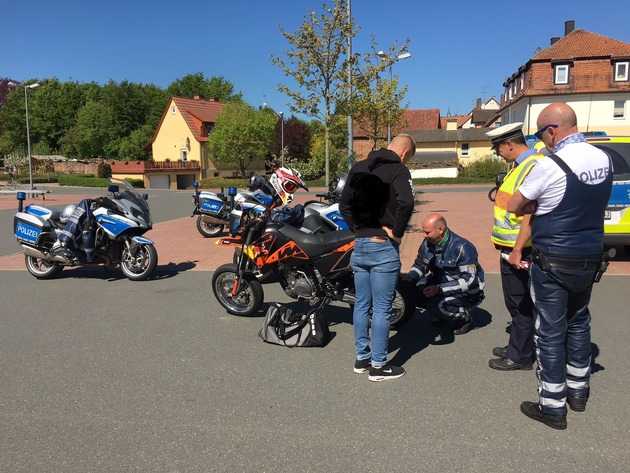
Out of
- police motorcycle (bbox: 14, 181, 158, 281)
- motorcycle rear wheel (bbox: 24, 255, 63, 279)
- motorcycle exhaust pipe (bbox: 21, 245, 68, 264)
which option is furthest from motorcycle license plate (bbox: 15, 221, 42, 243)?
motorcycle rear wheel (bbox: 24, 255, 63, 279)

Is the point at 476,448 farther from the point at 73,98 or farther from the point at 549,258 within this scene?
the point at 73,98

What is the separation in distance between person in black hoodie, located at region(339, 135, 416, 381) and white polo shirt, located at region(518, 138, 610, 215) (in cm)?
85

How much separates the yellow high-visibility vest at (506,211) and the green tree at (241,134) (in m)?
49.2

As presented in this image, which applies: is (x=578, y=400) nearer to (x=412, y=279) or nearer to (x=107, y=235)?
(x=412, y=279)

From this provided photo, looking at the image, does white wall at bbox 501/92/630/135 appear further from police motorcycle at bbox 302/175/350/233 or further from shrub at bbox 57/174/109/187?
police motorcycle at bbox 302/175/350/233

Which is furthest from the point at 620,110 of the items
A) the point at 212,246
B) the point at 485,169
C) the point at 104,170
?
the point at 104,170

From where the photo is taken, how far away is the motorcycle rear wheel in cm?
807

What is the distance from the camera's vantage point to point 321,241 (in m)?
5.17

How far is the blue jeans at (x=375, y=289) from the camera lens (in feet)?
12.8

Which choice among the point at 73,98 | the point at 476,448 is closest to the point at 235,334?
the point at 476,448

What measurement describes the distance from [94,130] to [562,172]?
231ft

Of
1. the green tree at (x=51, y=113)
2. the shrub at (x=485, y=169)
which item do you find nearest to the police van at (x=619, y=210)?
the shrub at (x=485, y=169)

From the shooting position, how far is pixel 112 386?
4.07m

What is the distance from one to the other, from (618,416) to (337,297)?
2485 mm
